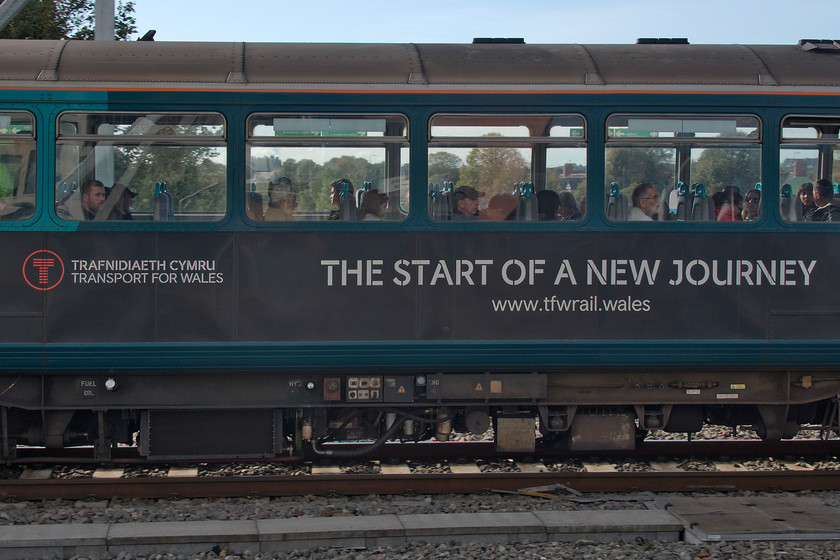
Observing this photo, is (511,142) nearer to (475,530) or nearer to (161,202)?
(161,202)

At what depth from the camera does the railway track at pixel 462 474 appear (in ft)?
23.7

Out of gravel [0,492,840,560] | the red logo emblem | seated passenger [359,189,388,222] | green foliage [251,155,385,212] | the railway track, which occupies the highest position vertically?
green foliage [251,155,385,212]

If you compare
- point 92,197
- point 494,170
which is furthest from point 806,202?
point 92,197

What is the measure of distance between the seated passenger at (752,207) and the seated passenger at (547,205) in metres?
1.50

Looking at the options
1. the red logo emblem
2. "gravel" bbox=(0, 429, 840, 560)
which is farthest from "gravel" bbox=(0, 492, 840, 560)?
the red logo emblem

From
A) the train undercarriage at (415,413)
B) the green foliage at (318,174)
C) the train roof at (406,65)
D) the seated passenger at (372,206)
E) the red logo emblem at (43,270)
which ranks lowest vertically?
the train undercarriage at (415,413)

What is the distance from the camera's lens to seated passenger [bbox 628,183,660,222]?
7371 millimetres

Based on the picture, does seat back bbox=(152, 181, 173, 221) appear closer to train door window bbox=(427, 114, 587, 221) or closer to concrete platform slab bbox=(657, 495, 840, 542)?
train door window bbox=(427, 114, 587, 221)

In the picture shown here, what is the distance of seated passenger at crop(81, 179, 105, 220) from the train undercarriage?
Answer: 127 centimetres

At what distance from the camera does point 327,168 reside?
721 centimetres

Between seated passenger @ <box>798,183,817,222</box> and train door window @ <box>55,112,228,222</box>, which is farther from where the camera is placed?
seated passenger @ <box>798,183,817,222</box>

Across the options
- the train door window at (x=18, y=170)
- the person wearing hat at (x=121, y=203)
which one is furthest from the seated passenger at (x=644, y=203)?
the train door window at (x=18, y=170)

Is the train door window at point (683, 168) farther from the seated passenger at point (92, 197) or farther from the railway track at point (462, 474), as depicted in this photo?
the seated passenger at point (92, 197)

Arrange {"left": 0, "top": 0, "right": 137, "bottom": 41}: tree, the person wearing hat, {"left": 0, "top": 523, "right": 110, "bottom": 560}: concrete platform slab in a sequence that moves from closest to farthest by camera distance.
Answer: {"left": 0, "top": 523, "right": 110, "bottom": 560}: concrete platform slab
the person wearing hat
{"left": 0, "top": 0, "right": 137, "bottom": 41}: tree
